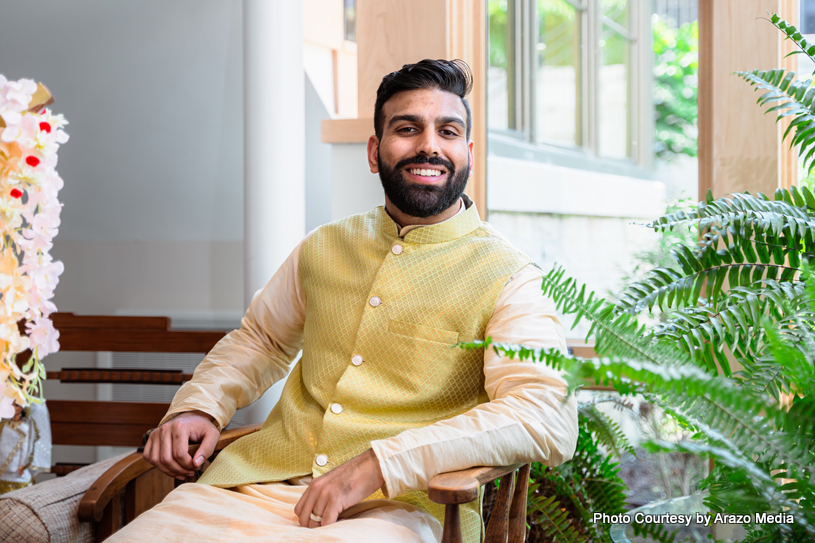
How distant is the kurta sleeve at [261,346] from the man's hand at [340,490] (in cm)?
50

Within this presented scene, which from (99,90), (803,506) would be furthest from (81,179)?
(803,506)

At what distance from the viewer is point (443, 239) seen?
1.64m

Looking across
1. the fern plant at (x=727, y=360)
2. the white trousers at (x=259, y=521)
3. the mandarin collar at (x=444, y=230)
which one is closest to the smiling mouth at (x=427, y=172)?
the mandarin collar at (x=444, y=230)

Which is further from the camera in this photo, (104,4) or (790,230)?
(104,4)

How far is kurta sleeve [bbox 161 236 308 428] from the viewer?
1751 millimetres

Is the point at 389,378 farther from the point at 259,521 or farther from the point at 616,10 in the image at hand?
the point at 616,10

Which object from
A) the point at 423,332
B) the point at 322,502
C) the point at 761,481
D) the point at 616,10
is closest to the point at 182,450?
the point at 322,502

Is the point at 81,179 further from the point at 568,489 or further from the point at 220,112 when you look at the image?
the point at 568,489

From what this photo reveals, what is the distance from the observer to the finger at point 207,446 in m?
1.57

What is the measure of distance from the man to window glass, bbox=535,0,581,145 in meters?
0.79

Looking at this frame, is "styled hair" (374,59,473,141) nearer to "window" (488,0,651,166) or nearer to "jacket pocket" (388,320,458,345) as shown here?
"jacket pocket" (388,320,458,345)

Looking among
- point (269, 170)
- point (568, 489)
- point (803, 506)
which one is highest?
point (269, 170)

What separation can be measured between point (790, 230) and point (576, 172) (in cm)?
109

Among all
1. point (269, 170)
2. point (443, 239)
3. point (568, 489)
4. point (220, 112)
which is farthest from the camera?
point (220, 112)
